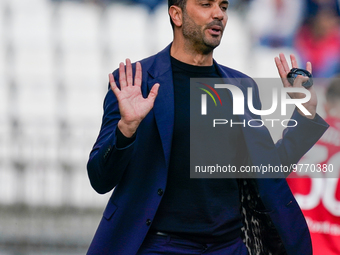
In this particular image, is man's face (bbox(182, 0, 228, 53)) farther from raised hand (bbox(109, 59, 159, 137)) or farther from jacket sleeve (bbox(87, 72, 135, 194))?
jacket sleeve (bbox(87, 72, 135, 194))

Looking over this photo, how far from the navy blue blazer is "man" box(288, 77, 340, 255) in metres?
1.79

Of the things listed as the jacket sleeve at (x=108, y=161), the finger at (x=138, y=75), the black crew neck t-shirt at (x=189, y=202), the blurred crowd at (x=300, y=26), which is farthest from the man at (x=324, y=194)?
the jacket sleeve at (x=108, y=161)

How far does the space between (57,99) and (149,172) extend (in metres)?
5.08

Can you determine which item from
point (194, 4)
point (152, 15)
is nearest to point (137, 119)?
point (194, 4)

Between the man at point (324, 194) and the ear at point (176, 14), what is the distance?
6.78 feet

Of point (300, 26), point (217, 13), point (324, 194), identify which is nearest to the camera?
point (217, 13)

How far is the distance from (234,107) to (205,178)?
0.45m

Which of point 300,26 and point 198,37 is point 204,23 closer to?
point 198,37

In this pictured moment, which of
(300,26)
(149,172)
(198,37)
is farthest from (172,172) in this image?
(300,26)

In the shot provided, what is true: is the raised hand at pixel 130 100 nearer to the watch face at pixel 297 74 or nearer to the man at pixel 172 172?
the man at pixel 172 172

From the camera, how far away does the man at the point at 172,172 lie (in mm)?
2463

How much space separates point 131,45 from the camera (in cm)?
683

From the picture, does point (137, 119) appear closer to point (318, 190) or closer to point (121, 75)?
point (121, 75)

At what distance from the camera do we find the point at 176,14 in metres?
3.00
